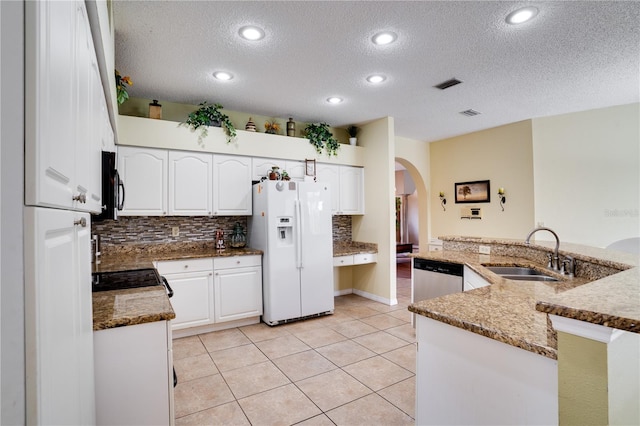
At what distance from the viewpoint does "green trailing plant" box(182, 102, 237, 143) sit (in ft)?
11.9

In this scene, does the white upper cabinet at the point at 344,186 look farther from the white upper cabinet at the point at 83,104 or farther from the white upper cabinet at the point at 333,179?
the white upper cabinet at the point at 83,104

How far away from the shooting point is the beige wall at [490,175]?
4859mm

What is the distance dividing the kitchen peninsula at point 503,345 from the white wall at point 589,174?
3211 mm

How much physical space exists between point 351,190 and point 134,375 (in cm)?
376

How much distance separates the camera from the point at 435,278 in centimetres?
308

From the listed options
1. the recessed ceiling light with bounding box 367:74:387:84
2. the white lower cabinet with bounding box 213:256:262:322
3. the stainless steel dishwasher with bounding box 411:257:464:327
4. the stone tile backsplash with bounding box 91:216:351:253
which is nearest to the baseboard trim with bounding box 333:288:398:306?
the stainless steel dishwasher with bounding box 411:257:464:327

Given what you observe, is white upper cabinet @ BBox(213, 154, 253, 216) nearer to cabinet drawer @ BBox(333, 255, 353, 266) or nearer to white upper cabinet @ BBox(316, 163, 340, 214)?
white upper cabinet @ BBox(316, 163, 340, 214)

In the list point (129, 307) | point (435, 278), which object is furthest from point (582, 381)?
point (435, 278)

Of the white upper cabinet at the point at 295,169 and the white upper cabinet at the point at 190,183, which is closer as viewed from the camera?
the white upper cabinet at the point at 190,183

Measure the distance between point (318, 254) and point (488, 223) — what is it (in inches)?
124

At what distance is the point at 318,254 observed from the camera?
13.1ft

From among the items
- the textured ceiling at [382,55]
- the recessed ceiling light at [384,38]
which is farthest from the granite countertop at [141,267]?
the recessed ceiling light at [384,38]

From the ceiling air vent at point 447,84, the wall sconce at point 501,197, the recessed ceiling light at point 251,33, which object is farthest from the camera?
the wall sconce at point 501,197

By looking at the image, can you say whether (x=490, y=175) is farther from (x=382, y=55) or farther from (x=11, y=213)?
(x=11, y=213)
